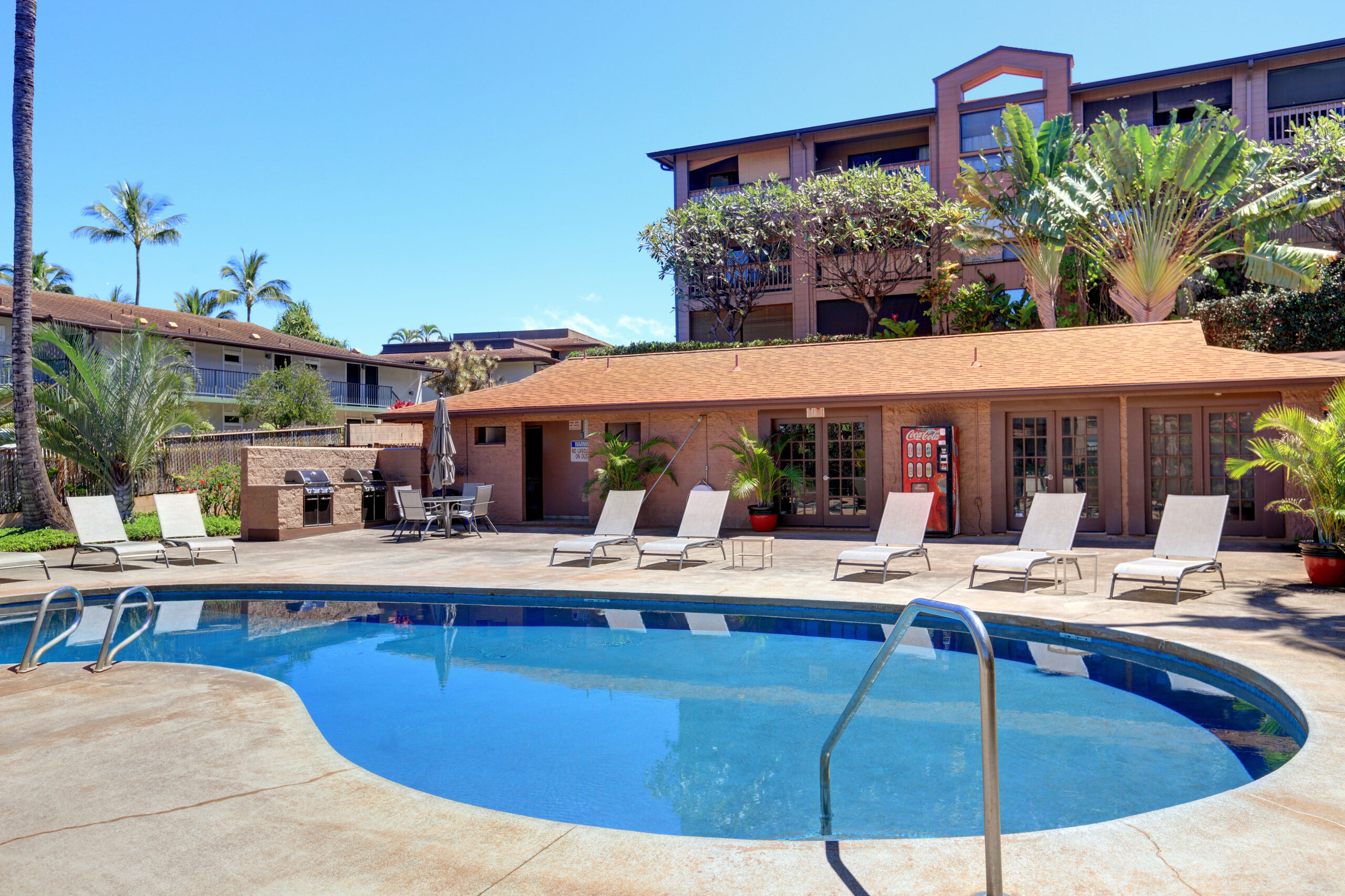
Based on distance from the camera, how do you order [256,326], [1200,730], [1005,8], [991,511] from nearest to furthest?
1. [1200,730]
2. [991,511]
3. [1005,8]
4. [256,326]

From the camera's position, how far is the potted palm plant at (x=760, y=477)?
53.1ft

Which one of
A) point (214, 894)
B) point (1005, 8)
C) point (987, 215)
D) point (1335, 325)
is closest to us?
point (214, 894)

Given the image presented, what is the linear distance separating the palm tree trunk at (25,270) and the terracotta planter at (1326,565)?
19.5 meters

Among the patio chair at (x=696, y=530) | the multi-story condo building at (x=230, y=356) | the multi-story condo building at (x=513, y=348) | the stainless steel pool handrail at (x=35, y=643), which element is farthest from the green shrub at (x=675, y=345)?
the stainless steel pool handrail at (x=35, y=643)

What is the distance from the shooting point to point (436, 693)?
691 centimetres

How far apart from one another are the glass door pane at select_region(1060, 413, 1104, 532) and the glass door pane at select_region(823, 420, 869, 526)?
343 cm

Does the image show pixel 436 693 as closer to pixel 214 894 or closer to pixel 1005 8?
pixel 214 894

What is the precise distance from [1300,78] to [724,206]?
21.9m

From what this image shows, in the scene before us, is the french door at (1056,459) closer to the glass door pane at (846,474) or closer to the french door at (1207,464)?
the french door at (1207,464)

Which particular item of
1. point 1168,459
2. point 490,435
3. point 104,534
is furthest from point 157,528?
point 1168,459

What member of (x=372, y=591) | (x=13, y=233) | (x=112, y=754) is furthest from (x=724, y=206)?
(x=112, y=754)

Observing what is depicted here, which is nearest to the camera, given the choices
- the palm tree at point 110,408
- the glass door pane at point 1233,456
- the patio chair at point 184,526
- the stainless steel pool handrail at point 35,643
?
the stainless steel pool handrail at point 35,643

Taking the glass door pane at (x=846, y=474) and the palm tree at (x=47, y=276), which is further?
the palm tree at (x=47, y=276)

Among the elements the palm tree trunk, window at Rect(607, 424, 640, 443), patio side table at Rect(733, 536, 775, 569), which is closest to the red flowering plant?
the palm tree trunk
